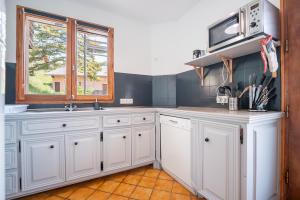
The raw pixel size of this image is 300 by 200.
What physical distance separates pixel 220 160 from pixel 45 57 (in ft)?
7.86

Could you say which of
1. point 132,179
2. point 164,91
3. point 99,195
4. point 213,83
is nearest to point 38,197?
point 99,195

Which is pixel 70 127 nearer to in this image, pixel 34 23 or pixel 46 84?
pixel 46 84

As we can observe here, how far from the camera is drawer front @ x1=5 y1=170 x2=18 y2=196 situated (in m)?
1.42

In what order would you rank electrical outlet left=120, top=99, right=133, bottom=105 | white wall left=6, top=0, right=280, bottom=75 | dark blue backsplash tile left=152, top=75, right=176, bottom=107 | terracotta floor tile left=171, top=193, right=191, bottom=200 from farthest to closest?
1. dark blue backsplash tile left=152, top=75, right=176, bottom=107
2. electrical outlet left=120, top=99, right=133, bottom=105
3. white wall left=6, top=0, right=280, bottom=75
4. terracotta floor tile left=171, top=193, right=191, bottom=200

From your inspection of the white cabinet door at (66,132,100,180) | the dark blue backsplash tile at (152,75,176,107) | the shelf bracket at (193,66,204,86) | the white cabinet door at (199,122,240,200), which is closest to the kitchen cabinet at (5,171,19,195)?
the white cabinet door at (66,132,100,180)

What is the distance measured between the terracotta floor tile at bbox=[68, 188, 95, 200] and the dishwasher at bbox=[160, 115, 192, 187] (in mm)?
963

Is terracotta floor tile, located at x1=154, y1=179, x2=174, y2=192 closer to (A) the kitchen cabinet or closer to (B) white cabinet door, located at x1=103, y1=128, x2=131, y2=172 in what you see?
(B) white cabinet door, located at x1=103, y1=128, x2=131, y2=172

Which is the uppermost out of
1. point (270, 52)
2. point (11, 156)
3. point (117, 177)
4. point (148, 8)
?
point (148, 8)

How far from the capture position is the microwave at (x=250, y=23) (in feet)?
3.81

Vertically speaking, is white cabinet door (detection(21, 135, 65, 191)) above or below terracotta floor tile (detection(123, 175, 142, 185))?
above

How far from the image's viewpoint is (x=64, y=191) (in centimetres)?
168

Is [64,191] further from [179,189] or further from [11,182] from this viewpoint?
[179,189]

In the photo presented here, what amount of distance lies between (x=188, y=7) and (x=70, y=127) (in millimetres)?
2368

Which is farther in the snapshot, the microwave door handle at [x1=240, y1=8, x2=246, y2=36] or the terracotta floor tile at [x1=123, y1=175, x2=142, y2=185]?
the terracotta floor tile at [x1=123, y1=175, x2=142, y2=185]
